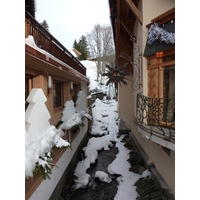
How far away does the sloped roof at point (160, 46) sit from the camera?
339cm

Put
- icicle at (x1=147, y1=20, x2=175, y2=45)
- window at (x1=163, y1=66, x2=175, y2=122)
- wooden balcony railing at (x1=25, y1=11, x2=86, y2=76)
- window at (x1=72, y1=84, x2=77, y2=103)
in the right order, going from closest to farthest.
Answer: icicle at (x1=147, y1=20, x2=175, y2=45) < window at (x1=163, y1=66, x2=175, y2=122) < wooden balcony railing at (x1=25, y1=11, x2=86, y2=76) < window at (x1=72, y1=84, x2=77, y2=103)

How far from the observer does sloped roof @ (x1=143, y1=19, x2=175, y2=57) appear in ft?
11.1

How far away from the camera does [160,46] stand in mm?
3619

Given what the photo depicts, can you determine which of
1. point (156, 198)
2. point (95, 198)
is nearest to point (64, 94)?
point (95, 198)

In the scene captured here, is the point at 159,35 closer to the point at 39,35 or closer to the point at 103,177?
the point at 39,35

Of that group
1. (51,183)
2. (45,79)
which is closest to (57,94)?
(45,79)

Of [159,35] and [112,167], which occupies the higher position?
[159,35]

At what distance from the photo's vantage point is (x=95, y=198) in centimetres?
530

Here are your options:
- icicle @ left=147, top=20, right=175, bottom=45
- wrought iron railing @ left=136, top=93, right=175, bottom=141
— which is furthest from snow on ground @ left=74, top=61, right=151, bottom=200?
icicle @ left=147, top=20, right=175, bottom=45

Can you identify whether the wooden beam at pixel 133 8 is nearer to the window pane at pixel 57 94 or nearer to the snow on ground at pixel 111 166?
the window pane at pixel 57 94

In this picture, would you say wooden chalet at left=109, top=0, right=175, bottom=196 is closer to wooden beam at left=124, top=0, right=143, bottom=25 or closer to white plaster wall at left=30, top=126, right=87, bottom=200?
wooden beam at left=124, top=0, right=143, bottom=25

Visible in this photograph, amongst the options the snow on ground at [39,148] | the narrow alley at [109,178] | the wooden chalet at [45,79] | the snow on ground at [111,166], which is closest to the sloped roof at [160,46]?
the wooden chalet at [45,79]
